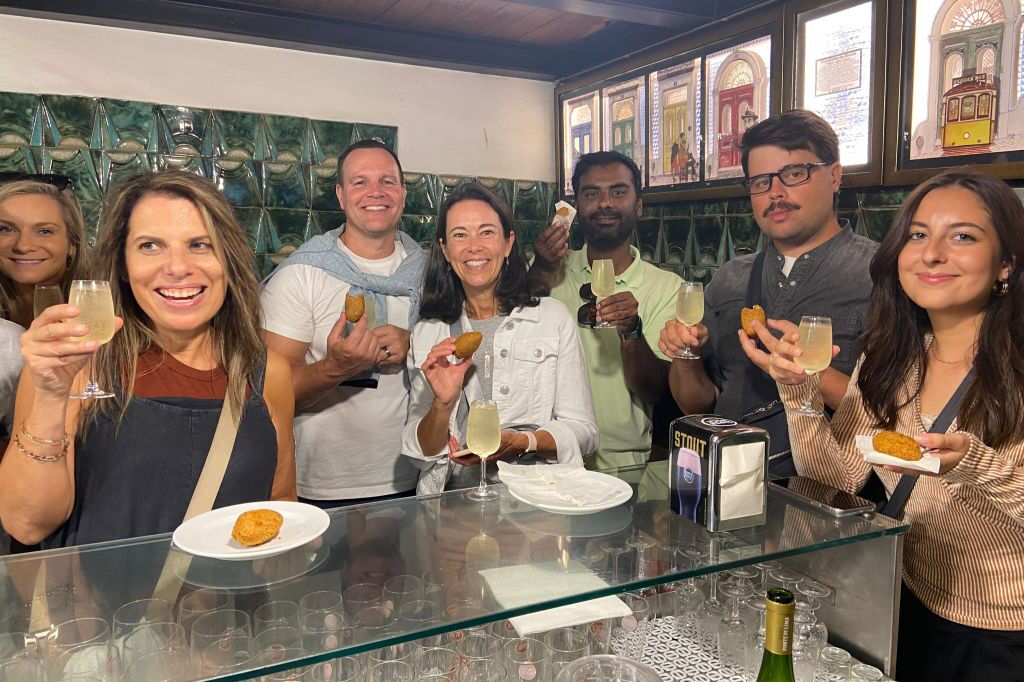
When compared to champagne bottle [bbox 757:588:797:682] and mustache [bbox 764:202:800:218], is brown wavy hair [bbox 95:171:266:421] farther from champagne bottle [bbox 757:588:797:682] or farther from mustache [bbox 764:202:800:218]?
mustache [bbox 764:202:800:218]

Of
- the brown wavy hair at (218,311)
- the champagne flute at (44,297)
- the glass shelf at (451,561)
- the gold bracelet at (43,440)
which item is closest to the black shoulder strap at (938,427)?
the glass shelf at (451,561)

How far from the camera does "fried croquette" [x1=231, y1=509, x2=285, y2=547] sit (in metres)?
1.24

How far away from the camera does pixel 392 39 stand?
3010 mm

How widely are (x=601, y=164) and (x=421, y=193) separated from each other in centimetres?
85

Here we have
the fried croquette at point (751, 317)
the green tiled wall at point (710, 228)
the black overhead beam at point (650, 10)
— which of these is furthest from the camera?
the black overhead beam at point (650, 10)

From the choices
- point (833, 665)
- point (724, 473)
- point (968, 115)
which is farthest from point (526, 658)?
point (968, 115)

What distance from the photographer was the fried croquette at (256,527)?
48.8 inches

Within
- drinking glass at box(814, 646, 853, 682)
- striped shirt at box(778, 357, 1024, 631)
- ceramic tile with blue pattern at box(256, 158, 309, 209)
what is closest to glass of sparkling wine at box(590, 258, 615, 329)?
ceramic tile with blue pattern at box(256, 158, 309, 209)

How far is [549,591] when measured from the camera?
116 centimetres

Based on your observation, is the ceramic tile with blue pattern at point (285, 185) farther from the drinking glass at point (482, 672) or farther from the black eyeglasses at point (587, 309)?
the drinking glass at point (482, 672)

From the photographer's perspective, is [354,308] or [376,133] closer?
[354,308]

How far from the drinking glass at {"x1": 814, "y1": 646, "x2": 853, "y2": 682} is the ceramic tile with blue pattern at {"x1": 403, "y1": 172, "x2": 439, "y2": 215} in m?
2.26

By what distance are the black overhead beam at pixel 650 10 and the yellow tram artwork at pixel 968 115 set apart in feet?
3.27

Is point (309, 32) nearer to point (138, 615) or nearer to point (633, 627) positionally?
point (138, 615)
